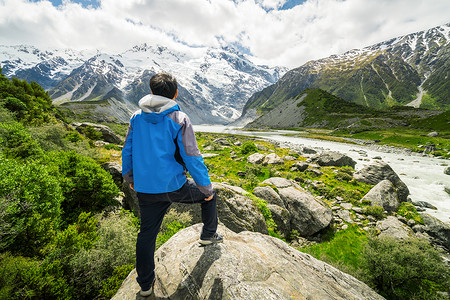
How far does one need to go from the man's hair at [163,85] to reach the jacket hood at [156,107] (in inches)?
8.9

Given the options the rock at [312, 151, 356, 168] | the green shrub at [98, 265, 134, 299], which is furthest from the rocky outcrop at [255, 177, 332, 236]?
the rock at [312, 151, 356, 168]

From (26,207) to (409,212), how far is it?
2424cm

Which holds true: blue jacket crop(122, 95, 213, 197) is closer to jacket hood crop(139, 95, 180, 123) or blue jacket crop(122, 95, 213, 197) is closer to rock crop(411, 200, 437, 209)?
jacket hood crop(139, 95, 180, 123)

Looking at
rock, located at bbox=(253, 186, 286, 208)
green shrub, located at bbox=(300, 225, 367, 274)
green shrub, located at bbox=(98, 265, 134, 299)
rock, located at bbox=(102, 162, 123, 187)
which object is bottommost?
green shrub, located at bbox=(300, 225, 367, 274)

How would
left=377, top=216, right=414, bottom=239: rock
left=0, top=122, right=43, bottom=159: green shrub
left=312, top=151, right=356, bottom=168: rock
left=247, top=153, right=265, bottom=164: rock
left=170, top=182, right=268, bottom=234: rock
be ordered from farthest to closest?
1. left=312, top=151, right=356, bottom=168: rock
2. left=247, top=153, right=265, bottom=164: rock
3. left=377, top=216, right=414, bottom=239: rock
4. left=0, top=122, right=43, bottom=159: green shrub
5. left=170, top=182, right=268, bottom=234: rock

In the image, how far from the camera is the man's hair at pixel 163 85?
375cm

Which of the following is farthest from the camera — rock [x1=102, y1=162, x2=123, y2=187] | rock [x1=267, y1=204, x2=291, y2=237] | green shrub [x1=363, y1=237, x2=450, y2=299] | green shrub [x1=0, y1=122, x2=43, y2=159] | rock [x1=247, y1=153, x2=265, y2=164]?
rock [x1=247, y1=153, x2=265, y2=164]

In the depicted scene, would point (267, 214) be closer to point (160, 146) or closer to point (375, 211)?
point (160, 146)

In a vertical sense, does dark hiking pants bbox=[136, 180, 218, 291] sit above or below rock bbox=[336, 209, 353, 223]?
above

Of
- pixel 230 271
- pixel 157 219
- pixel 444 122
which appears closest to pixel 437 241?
pixel 230 271

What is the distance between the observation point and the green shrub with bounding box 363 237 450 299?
24.0 ft

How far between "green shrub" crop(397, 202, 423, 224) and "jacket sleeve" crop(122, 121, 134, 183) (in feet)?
66.4

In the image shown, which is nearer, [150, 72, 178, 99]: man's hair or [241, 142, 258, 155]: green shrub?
[150, 72, 178, 99]: man's hair

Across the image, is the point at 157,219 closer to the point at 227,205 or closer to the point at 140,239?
the point at 140,239
